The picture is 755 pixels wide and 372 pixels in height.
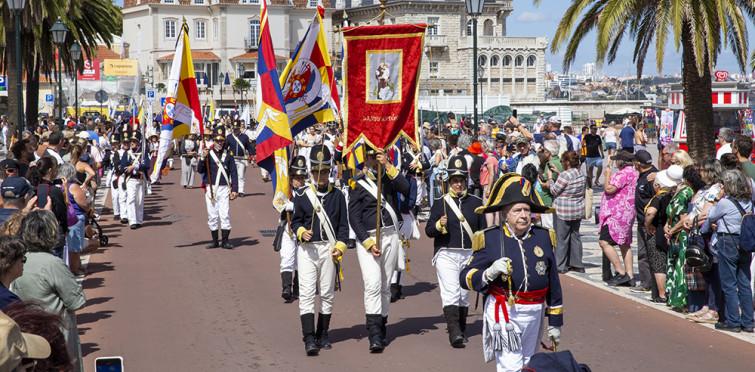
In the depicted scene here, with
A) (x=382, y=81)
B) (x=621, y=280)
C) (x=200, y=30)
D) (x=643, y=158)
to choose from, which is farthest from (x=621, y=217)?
(x=200, y=30)

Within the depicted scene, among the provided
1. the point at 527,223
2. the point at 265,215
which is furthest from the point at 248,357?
the point at 265,215

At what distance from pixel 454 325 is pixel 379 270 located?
85 centimetres

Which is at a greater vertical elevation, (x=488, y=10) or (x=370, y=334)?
(x=488, y=10)

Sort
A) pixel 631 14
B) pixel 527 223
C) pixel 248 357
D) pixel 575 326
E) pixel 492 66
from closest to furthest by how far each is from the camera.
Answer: pixel 527 223, pixel 248 357, pixel 575 326, pixel 631 14, pixel 492 66

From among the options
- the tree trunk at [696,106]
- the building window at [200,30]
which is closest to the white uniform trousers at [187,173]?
the tree trunk at [696,106]

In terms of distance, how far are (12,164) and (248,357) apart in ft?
12.1

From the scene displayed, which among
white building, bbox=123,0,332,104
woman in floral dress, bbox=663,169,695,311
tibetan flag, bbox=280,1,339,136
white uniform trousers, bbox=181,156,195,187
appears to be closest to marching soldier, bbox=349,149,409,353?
tibetan flag, bbox=280,1,339,136

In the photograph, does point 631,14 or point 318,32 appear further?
point 631,14

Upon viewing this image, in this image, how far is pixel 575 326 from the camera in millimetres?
10758

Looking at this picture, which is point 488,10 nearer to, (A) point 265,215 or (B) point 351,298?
(A) point 265,215

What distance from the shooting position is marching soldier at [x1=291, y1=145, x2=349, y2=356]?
9711mm

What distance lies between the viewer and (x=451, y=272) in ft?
32.5

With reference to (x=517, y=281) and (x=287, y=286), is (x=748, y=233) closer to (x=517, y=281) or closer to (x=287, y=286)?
(x=517, y=281)

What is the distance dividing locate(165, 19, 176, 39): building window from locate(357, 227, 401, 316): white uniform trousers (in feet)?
339
